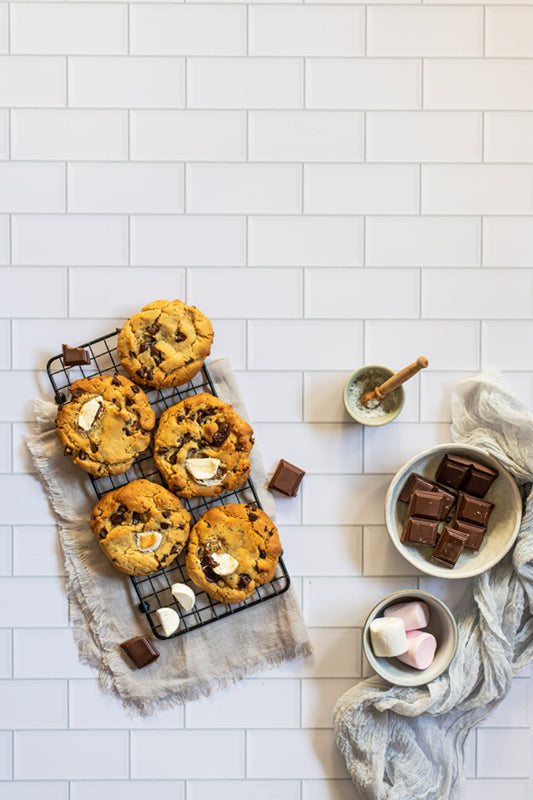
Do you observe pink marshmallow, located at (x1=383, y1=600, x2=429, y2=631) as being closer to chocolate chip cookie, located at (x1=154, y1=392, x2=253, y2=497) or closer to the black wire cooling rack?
the black wire cooling rack

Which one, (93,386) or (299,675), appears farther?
(299,675)

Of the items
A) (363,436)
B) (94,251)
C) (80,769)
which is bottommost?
(80,769)

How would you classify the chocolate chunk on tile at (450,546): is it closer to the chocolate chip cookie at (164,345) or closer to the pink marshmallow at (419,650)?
the pink marshmallow at (419,650)

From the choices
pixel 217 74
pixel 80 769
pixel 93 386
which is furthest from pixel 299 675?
pixel 217 74

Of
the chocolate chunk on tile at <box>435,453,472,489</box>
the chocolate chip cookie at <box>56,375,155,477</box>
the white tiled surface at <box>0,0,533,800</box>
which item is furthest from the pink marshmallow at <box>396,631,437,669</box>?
the chocolate chip cookie at <box>56,375,155,477</box>

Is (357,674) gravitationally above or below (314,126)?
below

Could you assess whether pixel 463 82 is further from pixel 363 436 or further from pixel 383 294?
pixel 363 436

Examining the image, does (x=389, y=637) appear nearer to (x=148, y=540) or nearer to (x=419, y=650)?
(x=419, y=650)
